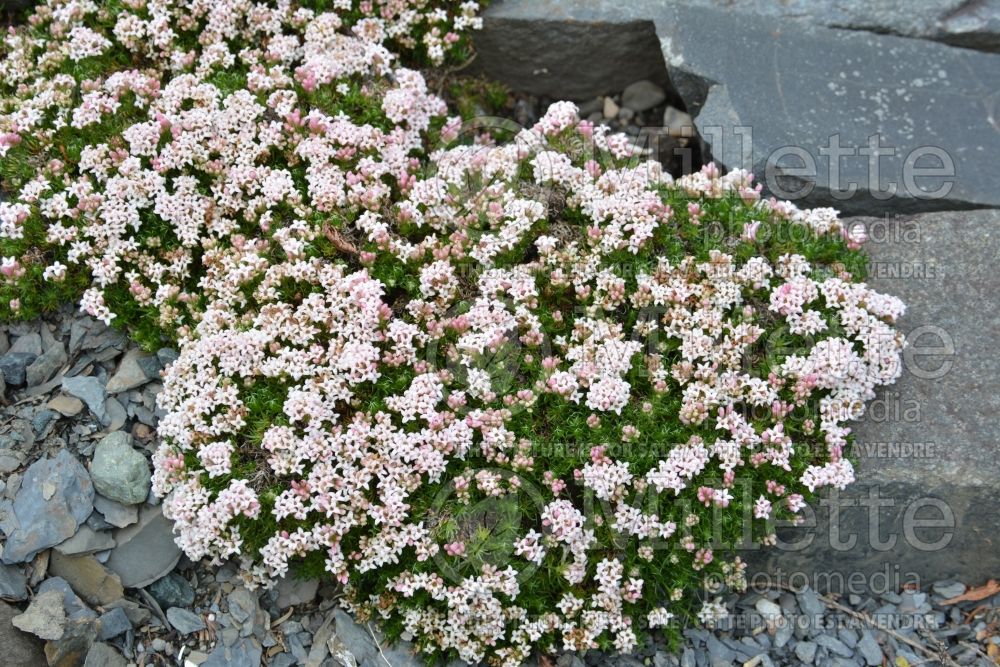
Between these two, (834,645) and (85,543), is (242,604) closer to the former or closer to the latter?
(85,543)

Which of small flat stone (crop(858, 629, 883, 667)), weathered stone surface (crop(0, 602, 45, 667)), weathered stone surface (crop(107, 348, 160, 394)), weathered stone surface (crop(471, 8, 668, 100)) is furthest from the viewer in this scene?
weathered stone surface (crop(471, 8, 668, 100))

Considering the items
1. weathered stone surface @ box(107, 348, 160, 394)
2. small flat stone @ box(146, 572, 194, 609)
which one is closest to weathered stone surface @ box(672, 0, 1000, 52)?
weathered stone surface @ box(107, 348, 160, 394)

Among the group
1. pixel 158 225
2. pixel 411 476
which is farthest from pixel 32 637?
pixel 158 225

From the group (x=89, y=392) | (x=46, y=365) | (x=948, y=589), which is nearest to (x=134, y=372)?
(x=89, y=392)

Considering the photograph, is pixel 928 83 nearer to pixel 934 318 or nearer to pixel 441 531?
pixel 934 318

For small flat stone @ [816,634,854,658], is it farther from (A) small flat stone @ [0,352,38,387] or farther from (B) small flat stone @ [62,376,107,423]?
(A) small flat stone @ [0,352,38,387]
